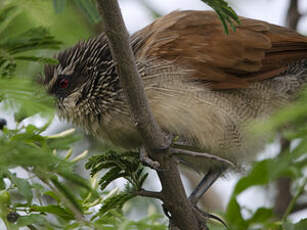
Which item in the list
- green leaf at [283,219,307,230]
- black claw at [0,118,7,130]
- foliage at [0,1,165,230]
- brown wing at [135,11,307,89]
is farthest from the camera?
brown wing at [135,11,307,89]

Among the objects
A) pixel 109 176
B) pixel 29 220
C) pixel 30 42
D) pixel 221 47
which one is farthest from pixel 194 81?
pixel 29 220

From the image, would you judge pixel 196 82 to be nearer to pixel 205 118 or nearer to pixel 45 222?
pixel 205 118

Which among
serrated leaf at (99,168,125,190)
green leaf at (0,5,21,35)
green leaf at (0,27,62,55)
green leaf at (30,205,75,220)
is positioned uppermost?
green leaf at (0,5,21,35)

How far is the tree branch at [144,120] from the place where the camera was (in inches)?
94.0

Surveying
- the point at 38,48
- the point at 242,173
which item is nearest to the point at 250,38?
the point at 242,173

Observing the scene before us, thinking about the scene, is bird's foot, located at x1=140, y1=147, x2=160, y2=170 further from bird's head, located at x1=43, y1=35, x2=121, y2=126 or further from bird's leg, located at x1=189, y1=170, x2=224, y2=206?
bird's leg, located at x1=189, y1=170, x2=224, y2=206

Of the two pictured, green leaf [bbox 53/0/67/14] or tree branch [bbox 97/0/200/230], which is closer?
green leaf [bbox 53/0/67/14]

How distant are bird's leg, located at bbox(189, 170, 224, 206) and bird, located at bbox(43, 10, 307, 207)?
0.06 metres

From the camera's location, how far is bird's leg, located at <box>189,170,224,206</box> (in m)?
4.46

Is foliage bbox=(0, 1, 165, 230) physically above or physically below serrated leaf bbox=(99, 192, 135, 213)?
above

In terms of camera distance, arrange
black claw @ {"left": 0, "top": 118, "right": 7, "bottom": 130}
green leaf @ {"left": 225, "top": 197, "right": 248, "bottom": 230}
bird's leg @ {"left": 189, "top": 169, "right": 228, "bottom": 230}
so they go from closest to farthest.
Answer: black claw @ {"left": 0, "top": 118, "right": 7, "bottom": 130}
green leaf @ {"left": 225, "top": 197, "right": 248, "bottom": 230}
bird's leg @ {"left": 189, "top": 169, "right": 228, "bottom": 230}

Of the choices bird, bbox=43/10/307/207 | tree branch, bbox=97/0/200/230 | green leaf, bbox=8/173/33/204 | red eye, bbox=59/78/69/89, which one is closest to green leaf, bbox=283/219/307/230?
tree branch, bbox=97/0/200/230

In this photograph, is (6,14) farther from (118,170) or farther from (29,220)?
(118,170)

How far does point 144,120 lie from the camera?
2.79 meters
